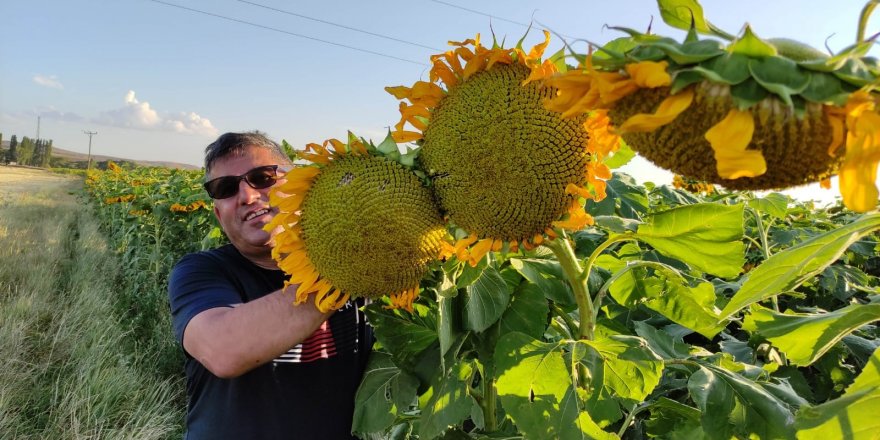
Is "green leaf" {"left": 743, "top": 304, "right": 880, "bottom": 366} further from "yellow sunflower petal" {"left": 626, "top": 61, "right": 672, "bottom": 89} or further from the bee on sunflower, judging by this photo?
"yellow sunflower petal" {"left": 626, "top": 61, "right": 672, "bottom": 89}

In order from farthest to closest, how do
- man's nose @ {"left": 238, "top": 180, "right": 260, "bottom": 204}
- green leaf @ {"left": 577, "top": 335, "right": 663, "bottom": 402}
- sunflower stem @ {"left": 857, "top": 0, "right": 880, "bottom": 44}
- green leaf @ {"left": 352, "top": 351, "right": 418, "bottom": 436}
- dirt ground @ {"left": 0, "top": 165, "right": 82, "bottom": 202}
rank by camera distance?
dirt ground @ {"left": 0, "top": 165, "right": 82, "bottom": 202}, man's nose @ {"left": 238, "top": 180, "right": 260, "bottom": 204}, green leaf @ {"left": 352, "top": 351, "right": 418, "bottom": 436}, green leaf @ {"left": 577, "top": 335, "right": 663, "bottom": 402}, sunflower stem @ {"left": 857, "top": 0, "right": 880, "bottom": 44}

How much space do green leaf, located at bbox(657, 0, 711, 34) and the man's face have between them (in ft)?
6.59

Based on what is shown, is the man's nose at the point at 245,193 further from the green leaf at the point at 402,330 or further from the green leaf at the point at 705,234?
the green leaf at the point at 705,234

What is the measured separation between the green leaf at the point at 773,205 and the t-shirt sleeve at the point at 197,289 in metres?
2.44

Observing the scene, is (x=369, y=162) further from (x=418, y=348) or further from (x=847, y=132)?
(x=847, y=132)

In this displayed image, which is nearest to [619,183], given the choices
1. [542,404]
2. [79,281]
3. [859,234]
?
[542,404]

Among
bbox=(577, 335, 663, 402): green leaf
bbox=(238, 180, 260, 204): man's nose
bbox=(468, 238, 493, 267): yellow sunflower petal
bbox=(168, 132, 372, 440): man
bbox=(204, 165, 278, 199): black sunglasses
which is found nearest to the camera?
bbox=(468, 238, 493, 267): yellow sunflower petal

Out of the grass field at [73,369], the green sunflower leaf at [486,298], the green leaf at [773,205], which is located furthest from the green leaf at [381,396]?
the grass field at [73,369]

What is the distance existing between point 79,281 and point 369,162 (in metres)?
9.80

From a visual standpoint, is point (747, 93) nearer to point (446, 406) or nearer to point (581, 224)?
point (581, 224)

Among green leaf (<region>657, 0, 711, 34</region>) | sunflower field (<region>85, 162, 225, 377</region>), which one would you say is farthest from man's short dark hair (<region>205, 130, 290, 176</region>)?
Result: sunflower field (<region>85, 162, 225, 377</region>)

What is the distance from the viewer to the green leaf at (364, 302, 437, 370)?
1.67 meters

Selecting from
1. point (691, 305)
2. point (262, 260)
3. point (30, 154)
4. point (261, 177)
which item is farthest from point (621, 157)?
point (30, 154)

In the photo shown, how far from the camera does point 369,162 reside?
127 cm
